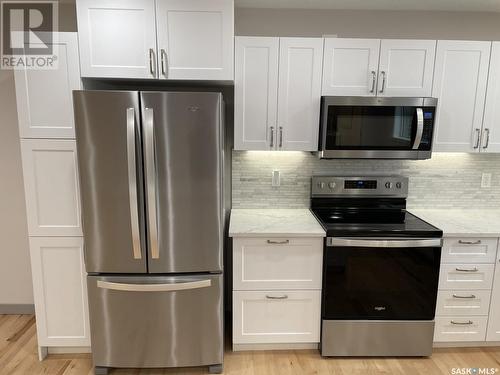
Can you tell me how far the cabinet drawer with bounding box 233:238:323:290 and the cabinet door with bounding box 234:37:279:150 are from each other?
68 centimetres

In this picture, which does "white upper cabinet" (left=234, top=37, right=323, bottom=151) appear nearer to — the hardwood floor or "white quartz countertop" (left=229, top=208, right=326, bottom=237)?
"white quartz countertop" (left=229, top=208, right=326, bottom=237)

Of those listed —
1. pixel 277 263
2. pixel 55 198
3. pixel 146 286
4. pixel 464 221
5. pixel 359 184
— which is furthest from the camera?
pixel 359 184

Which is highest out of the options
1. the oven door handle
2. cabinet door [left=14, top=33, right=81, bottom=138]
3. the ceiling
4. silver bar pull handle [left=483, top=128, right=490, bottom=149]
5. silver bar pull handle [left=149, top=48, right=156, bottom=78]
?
the ceiling

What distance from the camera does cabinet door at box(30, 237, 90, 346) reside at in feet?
6.99

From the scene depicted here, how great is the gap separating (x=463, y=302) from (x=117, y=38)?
9.36 ft

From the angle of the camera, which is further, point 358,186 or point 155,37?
point 358,186

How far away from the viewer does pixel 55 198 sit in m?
2.08

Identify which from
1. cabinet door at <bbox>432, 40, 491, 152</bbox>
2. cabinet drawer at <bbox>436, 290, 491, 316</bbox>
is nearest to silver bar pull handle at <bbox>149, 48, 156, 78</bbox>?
cabinet door at <bbox>432, 40, 491, 152</bbox>

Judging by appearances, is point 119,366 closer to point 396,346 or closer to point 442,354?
point 396,346

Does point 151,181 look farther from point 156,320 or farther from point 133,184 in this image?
point 156,320

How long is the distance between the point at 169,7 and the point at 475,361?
3.07 m

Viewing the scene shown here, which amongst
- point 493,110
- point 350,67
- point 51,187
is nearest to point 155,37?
point 51,187

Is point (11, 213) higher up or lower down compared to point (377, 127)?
lower down

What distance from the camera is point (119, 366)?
210 cm
